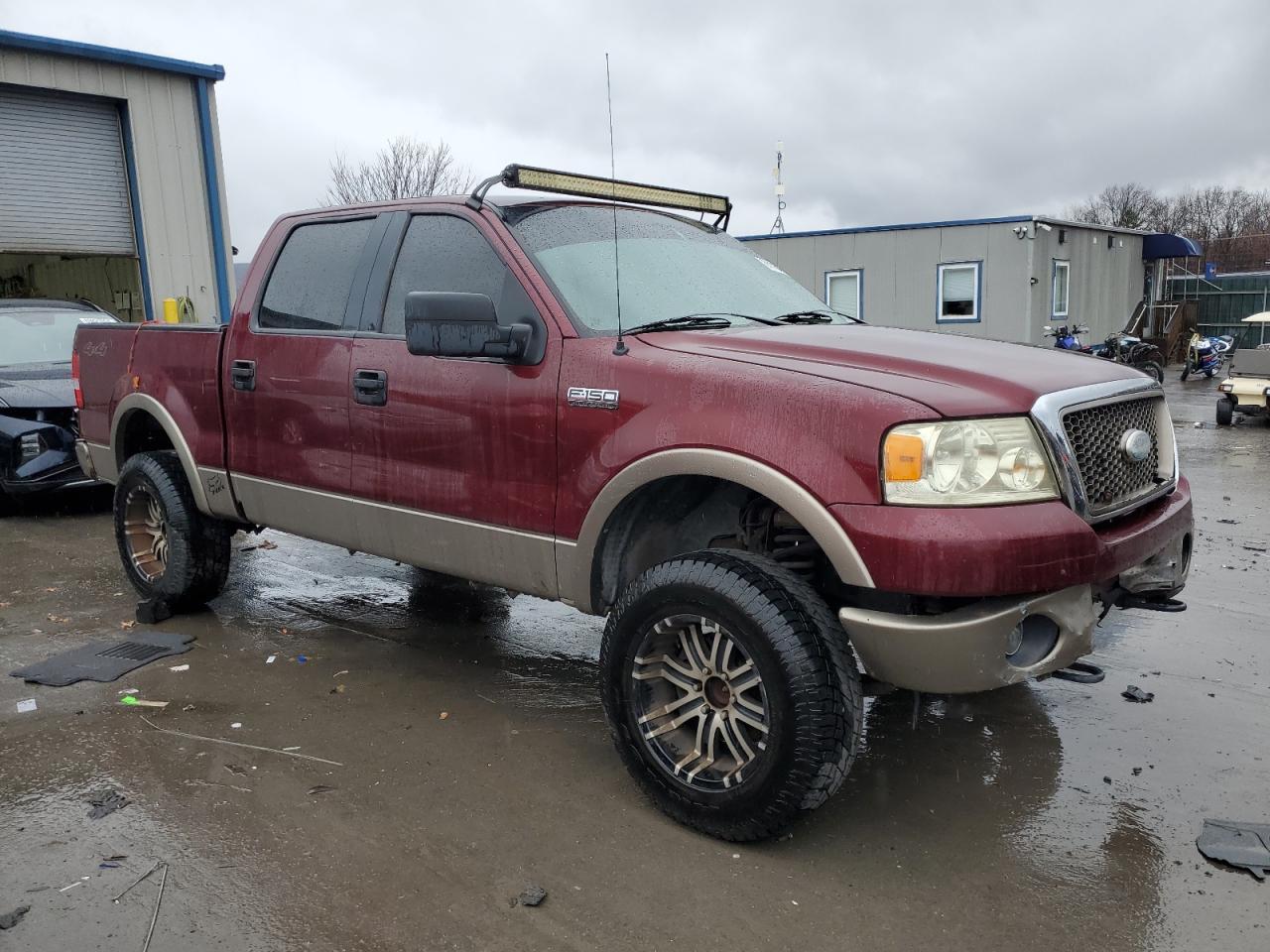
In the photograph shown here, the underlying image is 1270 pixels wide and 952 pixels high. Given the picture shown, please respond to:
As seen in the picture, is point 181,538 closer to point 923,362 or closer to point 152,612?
point 152,612

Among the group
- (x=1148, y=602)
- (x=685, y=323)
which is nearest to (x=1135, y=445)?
(x=1148, y=602)

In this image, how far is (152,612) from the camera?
519 centimetres

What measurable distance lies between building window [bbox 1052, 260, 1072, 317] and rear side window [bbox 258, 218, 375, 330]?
20.3m

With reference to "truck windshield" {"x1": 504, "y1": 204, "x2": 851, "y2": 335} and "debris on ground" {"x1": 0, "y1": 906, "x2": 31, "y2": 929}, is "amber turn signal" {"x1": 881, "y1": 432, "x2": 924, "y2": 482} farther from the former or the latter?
"debris on ground" {"x1": 0, "y1": 906, "x2": 31, "y2": 929}

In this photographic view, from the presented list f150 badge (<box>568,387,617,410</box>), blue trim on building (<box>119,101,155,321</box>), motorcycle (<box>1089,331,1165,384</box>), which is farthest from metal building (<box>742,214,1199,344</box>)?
f150 badge (<box>568,387,617,410</box>)

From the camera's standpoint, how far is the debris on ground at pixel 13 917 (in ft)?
8.65

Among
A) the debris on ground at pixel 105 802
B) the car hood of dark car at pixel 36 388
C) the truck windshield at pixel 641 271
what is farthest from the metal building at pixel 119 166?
the debris on ground at pixel 105 802

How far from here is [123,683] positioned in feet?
14.3

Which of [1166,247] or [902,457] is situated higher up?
[1166,247]

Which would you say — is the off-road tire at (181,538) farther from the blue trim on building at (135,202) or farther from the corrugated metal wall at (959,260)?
the corrugated metal wall at (959,260)

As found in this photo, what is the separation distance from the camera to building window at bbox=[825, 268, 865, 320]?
22.6 m

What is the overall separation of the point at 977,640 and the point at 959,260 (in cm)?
2014

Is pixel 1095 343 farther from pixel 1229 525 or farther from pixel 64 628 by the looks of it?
pixel 64 628

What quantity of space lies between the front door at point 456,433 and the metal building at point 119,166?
13.0 metres
